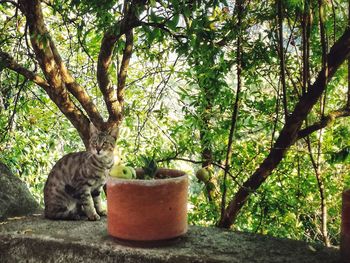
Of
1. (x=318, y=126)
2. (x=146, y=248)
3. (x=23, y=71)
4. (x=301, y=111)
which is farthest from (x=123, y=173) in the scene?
(x=23, y=71)

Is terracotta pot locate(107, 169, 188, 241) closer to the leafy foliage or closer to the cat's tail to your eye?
the leafy foliage

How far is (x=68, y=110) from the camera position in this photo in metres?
2.89

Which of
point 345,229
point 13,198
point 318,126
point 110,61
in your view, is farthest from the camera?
point 110,61

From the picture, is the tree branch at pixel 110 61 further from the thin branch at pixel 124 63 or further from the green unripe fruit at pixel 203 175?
the green unripe fruit at pixel 203 175

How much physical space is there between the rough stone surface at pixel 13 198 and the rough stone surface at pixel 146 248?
1.15ft

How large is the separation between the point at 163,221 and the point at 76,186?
776 mm

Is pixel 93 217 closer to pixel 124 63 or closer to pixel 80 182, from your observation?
pixel 80 182

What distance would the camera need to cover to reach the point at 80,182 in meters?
2.38

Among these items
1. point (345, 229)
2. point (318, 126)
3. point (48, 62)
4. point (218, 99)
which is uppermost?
point (48, 62)

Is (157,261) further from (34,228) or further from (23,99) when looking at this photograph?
(23,99)

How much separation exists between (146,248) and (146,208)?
173 millimetres

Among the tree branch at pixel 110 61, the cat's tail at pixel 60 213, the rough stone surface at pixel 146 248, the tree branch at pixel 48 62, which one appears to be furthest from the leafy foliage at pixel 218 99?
the cat's tail at pixel 60 213

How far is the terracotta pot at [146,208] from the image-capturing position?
1.81m

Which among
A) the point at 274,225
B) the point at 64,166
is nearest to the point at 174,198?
the point at 64,166
